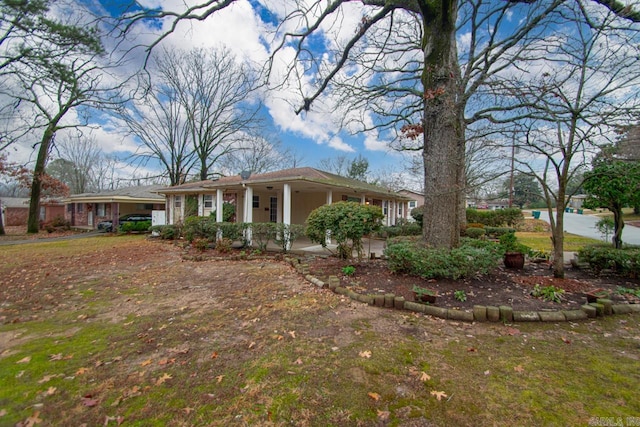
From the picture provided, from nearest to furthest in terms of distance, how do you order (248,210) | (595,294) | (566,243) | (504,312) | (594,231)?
(504,312) → (595,294) → (248,210) → (566,243) → (594,231)

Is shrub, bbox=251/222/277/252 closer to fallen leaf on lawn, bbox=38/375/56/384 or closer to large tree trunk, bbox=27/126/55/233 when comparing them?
fallen leaf on lawn, bbox=38/375/56/384

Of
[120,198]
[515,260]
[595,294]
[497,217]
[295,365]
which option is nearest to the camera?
[295,365]

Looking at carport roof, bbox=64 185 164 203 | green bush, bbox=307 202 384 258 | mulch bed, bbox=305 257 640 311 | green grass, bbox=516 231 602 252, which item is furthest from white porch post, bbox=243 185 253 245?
green grass, bbox=516 231 602 252

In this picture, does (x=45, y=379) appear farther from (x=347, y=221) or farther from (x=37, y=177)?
(x=37, y=177)

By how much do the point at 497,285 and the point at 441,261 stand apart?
122cm

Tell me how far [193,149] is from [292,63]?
20.6 m

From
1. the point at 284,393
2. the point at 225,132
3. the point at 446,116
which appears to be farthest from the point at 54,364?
the point at 225,132

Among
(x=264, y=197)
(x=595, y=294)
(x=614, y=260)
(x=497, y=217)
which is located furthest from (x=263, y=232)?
(x=497, y=217)

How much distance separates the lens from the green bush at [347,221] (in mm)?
6309

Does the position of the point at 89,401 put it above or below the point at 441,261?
below

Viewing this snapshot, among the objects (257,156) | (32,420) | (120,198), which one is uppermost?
(257,156)

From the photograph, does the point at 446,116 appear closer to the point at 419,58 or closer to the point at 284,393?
the point at 419,58

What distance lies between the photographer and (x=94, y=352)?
9.90 feet

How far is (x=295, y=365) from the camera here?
2729 mm
